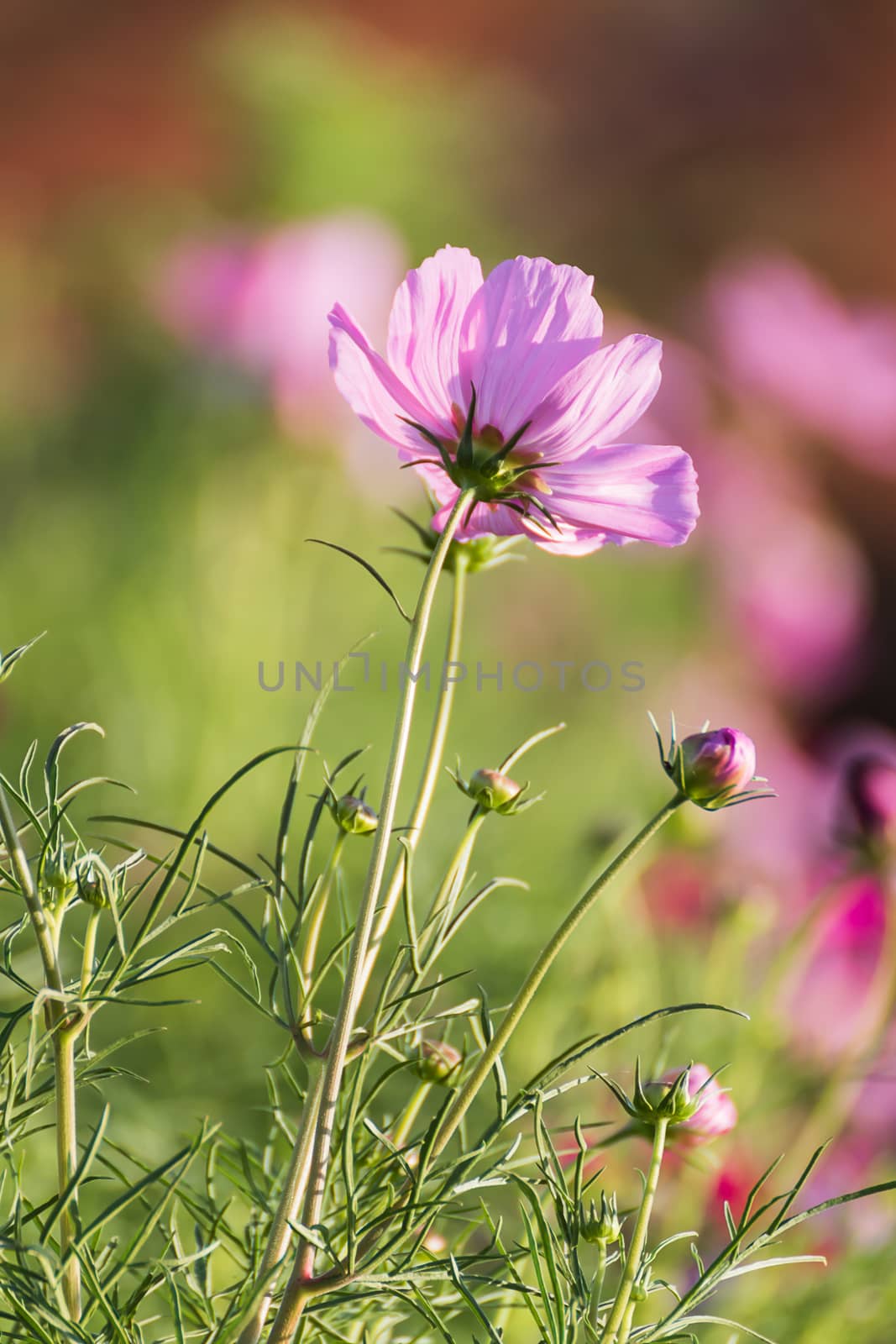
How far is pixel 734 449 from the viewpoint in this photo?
1.14 meters

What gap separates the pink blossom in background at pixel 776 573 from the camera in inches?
44.7

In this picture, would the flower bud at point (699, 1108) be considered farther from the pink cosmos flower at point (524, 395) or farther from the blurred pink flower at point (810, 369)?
the blurred pink flower at point (810, 369)

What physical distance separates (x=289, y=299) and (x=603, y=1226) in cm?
72

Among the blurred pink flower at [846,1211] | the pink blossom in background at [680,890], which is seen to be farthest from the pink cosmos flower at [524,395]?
the pink blossom in background at [680,890]

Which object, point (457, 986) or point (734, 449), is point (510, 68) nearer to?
point (734, 449)

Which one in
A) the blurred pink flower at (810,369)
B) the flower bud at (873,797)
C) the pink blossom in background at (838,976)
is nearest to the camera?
the flower bud at (873,797)

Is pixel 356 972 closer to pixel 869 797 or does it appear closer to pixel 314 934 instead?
pixel 314 934

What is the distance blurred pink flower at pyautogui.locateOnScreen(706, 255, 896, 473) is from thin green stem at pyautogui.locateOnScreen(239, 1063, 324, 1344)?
3.11ft

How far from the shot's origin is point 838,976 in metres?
0.67

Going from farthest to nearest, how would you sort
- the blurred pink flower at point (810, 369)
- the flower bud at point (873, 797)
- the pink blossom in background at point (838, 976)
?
1. the blurred pink flower at point (810, 369)
2. the pink blossom in background at point (838, 976)
3. the flower bud at point (873, 797)

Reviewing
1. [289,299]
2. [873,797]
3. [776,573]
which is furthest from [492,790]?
[776,573]

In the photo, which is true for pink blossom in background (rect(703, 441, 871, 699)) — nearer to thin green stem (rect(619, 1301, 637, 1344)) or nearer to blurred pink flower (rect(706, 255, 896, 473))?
blurred pink flower (rect(706, 255, 896, 473))

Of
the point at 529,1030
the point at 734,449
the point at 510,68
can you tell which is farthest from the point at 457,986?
the point at 510,68

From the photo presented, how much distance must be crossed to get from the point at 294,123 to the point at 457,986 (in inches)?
36.3
